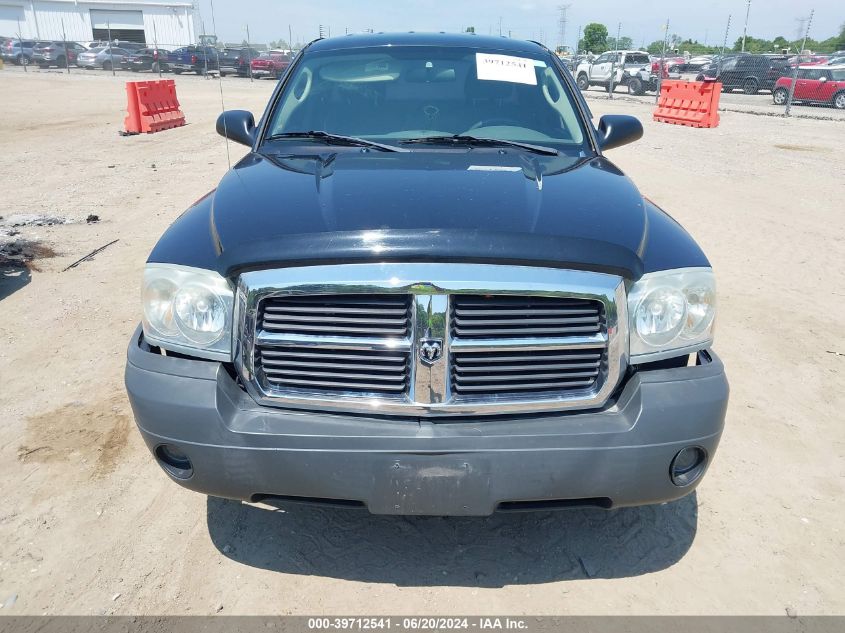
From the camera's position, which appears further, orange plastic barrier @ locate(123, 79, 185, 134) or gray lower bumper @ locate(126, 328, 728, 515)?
orange plastic barrier @ locate(123, 79, 185, 134)

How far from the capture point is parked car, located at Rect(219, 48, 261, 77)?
36.1 m

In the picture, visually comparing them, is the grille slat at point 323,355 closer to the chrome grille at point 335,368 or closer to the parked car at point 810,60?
the chrome grille at point 335,368

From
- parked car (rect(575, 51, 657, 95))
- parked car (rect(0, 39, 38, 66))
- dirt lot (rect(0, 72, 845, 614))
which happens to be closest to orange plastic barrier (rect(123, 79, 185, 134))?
dirt lot (rect(0, 72, 845, 614))

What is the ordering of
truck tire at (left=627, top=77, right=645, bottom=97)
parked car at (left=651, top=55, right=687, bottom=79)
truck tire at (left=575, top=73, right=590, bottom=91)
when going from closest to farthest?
truck tire at (left=627, top=77, right=645, bottom=97)
parked car at (left=651, top=55, right=687, bottom=79)
truck tire at (left=575, top=73, right=590, bottom=91)

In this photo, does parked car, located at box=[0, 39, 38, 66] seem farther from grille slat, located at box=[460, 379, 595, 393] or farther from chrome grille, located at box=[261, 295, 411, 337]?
grille slat, located at box=[460, 379, 595, 393]

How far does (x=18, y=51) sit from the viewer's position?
4119cm

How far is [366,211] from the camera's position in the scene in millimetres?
2348

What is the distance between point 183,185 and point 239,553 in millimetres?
7469

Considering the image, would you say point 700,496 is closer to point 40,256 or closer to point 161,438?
point 161,438

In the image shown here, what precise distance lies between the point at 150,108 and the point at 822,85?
66.4 ft

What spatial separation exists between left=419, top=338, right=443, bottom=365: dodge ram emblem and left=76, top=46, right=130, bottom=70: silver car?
42116mm

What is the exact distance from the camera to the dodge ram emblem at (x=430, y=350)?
2150 millimetres

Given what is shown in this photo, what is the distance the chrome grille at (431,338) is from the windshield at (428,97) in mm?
1505

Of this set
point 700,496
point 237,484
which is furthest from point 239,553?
point 700,496
